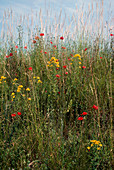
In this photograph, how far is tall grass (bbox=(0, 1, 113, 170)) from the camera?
4.76 ft

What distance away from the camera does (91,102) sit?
2107 millimetres

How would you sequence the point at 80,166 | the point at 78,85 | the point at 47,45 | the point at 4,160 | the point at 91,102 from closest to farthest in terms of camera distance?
the point at 80,166 < the point at 4,160 < the point at 91,102 < the point at 78,85 < the point at 47,45

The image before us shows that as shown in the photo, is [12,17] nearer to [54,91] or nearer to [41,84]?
[41,84]

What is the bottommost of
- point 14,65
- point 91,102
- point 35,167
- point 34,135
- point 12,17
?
point 35,167

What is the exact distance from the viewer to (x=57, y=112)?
2.18 metres

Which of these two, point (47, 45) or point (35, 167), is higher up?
point (47, 45)

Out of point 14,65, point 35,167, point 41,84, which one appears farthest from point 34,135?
point 14,65

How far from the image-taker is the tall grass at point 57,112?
145 cm

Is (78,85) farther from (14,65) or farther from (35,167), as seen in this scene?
(14,65)

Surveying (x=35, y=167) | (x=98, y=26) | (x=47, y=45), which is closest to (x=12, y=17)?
(x=47, y=45)

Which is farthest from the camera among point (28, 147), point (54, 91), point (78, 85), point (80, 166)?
point (78, 85)

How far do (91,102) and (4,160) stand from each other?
112 cm

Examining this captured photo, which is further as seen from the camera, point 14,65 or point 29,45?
point 29,45

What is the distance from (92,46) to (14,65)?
62.1 inches
